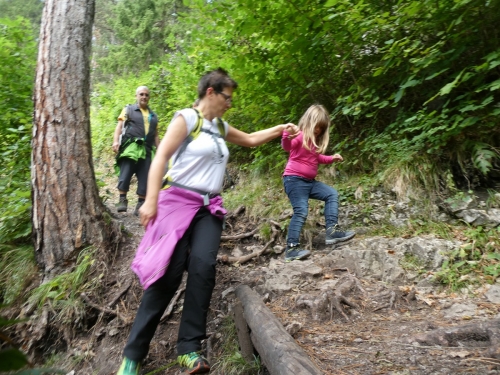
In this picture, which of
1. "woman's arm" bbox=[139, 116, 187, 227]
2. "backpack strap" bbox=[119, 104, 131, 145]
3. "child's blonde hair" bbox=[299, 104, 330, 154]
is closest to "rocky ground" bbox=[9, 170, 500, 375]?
"child's blonde hair" bbox=[299, 104, 330, 154]

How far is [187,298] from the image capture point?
109 inches

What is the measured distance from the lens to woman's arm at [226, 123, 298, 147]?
10.7 feet

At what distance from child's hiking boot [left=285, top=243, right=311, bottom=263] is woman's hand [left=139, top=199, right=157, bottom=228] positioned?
6.84 ft

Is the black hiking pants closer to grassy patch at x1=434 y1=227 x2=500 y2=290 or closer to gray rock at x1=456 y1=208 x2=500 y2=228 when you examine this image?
grassy patch at x1=434 y1=227 x2=500 y2=290

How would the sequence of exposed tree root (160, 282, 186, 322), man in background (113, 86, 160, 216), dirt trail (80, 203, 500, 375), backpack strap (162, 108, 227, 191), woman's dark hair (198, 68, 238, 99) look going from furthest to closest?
man in background (113, 86, 160, 216) < exposed tree root (160, 282, 186, 322) < woman's dark hair (198, 68, 238, 99) < backpack strap (162, 108, 227, 191) < dirt trail (80, 203, 500, 375)

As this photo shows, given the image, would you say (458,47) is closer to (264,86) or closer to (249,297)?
(264,86)

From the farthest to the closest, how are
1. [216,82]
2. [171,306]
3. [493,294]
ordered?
[171,306] < [493,294] < [216,82]

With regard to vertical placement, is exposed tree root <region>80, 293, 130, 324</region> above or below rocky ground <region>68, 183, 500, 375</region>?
below

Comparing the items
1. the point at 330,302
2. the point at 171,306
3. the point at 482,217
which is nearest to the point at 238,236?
the point at 171,306

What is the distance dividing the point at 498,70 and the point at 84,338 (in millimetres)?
5385

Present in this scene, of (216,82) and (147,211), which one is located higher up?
(216,82)

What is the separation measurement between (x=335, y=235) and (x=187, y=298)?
87.3 inches

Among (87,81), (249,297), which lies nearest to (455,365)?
(249,297)

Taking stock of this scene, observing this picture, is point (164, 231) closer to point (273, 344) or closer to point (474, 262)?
point (273, 344)
